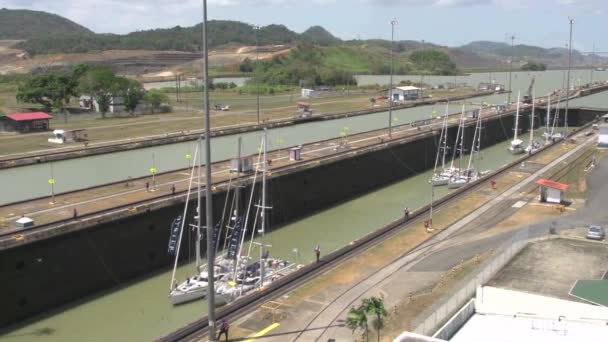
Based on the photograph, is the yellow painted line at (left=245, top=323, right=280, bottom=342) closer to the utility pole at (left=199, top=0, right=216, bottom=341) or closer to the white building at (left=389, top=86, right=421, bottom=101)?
the utility pole at (left=199, top=0, right=216, bottom=341)

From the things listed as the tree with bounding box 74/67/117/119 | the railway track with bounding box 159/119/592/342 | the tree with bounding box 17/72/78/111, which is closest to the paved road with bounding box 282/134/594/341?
the railway track with bounding box 159/119/592/342

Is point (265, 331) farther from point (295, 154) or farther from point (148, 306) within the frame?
point (295, 154)

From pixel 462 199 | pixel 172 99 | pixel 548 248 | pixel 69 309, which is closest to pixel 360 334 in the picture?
pixel 548 248

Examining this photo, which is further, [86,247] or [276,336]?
[86,247]

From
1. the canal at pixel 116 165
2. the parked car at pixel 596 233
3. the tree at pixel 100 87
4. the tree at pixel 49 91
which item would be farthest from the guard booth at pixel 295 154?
the tree at pixel 49 91

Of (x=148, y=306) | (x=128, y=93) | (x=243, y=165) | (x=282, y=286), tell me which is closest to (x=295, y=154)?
(x=243, y=165)

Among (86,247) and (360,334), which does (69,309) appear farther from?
(360,334)
